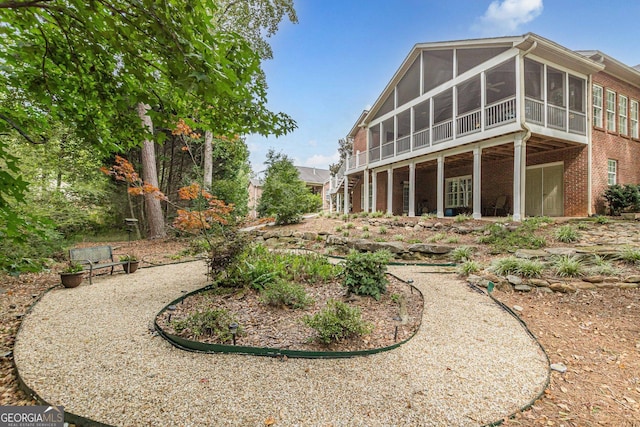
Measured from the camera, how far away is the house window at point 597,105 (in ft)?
31.2

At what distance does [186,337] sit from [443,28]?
47.2 feet

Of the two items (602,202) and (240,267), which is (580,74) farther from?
(240,267)

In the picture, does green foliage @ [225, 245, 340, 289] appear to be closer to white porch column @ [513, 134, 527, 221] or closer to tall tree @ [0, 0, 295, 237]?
tall tree @ [0, 0, 295, 237]

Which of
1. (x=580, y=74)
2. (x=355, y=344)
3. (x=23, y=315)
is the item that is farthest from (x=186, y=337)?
(x=580, y=74)

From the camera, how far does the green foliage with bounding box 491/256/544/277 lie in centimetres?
485

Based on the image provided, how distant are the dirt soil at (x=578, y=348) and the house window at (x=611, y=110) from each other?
9.03 metres

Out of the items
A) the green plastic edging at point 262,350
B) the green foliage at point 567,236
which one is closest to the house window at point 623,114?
the green foliage at point 567,236

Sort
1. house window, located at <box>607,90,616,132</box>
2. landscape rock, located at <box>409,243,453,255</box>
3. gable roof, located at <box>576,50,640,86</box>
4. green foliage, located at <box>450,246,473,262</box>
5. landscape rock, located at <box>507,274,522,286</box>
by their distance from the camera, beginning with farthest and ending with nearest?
house window, located at <box>607,90,616,132</box>
gable roof, located at <box>576,50,640,86</box>
landscape rock, located at <box>409,243,453,255</box>
green foliage, located at <box>450,246,473,262</box>
landscape rock, located at <box>507,274,522,286</box>

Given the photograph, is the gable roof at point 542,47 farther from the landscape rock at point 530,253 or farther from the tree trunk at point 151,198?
the tree trunk at point 151,198

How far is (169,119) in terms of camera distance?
2.99m

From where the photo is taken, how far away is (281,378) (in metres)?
2.45

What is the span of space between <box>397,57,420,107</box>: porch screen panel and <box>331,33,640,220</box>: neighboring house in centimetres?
4

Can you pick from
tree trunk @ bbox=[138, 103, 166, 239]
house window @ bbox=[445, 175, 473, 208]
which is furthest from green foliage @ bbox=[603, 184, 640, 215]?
tree trunk @ bbox=[138, 103, 166, 239]

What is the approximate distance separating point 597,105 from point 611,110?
32.2 inches
